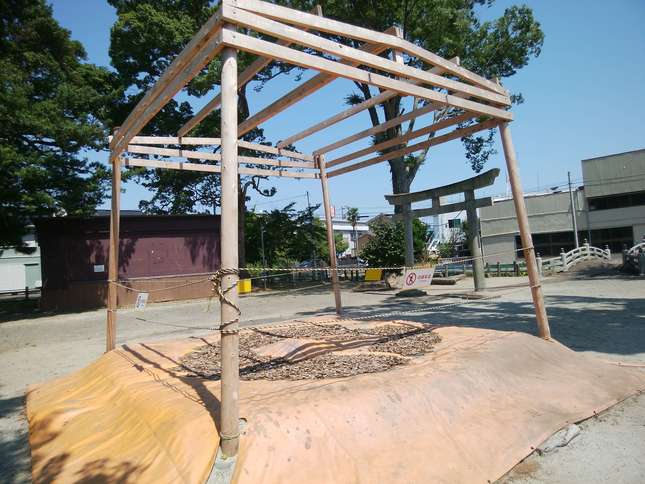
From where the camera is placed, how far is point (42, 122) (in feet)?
40.6

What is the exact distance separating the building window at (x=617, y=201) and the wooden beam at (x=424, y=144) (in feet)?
105

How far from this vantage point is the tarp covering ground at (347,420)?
2447 millimetres

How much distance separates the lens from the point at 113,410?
350cm

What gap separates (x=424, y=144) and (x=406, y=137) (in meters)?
0.34

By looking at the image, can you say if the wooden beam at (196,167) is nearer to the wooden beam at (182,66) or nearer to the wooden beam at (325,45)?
the wooden beam at (182,66)

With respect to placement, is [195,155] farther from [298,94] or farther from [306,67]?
[306,67]

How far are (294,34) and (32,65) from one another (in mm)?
14789

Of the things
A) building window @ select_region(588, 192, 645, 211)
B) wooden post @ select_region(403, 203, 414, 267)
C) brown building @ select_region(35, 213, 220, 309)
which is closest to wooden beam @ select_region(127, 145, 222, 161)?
wooden post @ select_region(403, 203, 414, 267)

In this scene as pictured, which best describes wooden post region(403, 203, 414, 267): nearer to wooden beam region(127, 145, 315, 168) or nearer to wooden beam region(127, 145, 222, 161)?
wooden beam region(127, 145, 315, 168)

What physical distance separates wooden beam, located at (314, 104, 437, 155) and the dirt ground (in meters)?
2.63

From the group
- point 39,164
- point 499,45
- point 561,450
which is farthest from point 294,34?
point 499,45

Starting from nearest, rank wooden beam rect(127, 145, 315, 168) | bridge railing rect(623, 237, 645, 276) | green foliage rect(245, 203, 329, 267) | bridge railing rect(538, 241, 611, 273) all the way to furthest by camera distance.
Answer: wooden beam rect(127, 145, 315, 168)
bridge railing rect(623, 237, 645, 276)
bridge railing rect(538, 241, 611, 273)
green foliage rect(245, 203, 329, 267)

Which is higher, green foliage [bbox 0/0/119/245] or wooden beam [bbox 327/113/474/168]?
green foliage [bbox 0/0/119/245]

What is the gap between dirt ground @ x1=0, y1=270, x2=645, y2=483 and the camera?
2740mm
